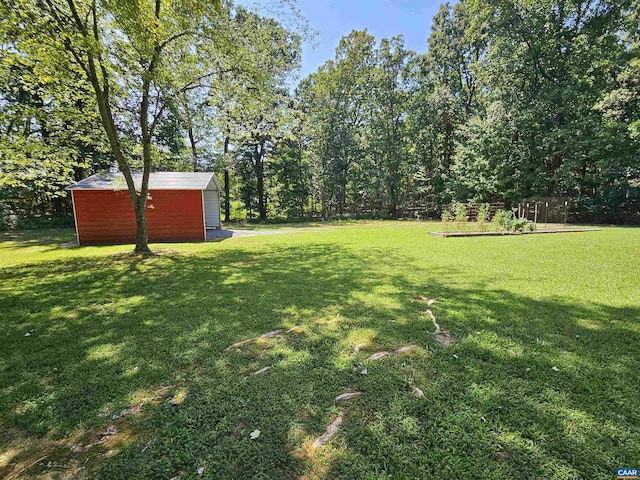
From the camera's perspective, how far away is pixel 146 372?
8.03ft

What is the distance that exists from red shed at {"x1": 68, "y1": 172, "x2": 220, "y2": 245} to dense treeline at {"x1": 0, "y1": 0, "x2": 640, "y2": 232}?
3.65 ft

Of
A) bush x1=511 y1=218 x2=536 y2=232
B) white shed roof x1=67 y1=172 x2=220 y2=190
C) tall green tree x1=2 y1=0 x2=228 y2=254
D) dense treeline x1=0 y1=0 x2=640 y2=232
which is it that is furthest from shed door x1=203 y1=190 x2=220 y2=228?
bush x1=511 y1=218 x2=536 y2=232

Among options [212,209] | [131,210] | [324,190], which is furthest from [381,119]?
[131,210]

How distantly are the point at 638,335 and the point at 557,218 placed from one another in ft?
58.2

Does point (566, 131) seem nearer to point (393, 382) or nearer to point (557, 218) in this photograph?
point (557, 218)

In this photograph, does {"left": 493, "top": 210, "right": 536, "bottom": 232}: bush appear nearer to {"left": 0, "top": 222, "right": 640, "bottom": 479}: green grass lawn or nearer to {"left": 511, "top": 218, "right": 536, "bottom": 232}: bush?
{"left": 511, "top": 218, "right": 536, "bottom": 232}: bush

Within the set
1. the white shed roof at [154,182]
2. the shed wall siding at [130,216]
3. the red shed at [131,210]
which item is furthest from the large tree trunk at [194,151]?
the shed wall siding at [130,216]

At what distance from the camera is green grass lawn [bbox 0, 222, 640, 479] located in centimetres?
160

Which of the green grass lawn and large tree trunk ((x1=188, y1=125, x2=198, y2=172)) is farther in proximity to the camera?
large tree trunk ((x1=188, y1=125, x2=198, y2=172))

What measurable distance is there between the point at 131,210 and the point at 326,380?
38.2ft

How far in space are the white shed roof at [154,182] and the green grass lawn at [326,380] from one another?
22.4ft

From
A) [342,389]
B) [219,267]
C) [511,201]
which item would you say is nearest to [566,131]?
[511,201]

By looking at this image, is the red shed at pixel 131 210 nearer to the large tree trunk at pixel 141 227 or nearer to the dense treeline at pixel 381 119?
the dense treeline at pixel 381 119

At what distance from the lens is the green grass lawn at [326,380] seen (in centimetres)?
160
